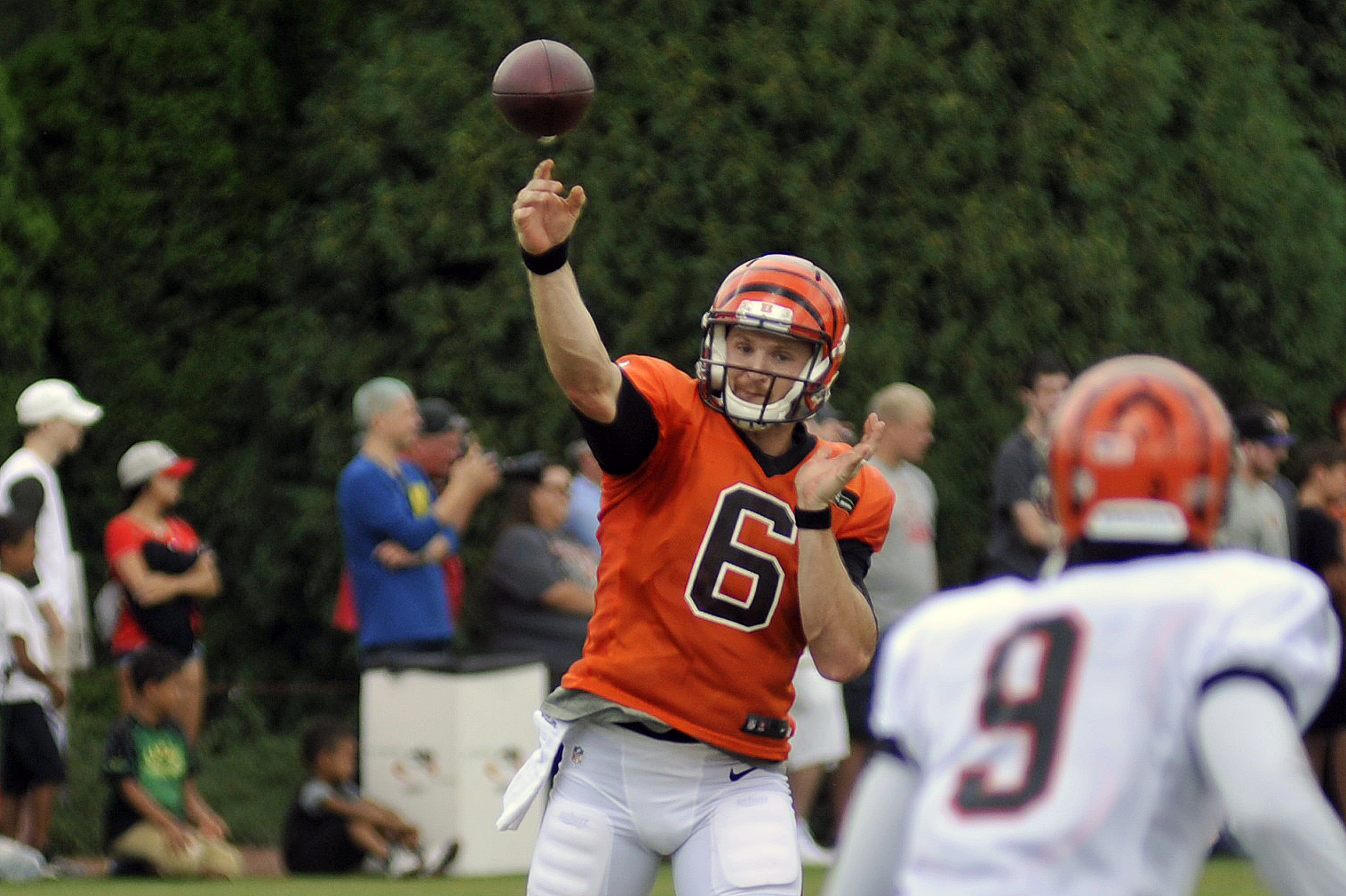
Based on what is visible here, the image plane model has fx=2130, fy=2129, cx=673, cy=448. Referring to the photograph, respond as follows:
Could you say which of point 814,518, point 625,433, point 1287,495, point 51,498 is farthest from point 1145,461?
point 1287,495

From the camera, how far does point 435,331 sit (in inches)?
430

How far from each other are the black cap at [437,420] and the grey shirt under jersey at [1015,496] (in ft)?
7.61

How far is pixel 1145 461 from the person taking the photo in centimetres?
255

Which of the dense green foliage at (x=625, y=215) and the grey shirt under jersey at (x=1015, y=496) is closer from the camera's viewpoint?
the grey shirt under jersey at (x=1015, y=496)

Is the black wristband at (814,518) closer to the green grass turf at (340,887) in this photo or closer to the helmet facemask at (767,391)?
the helmet facemask at (767,391)

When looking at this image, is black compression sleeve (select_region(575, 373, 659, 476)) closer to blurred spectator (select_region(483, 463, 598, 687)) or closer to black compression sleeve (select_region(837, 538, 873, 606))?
black compression sleeve (select_region(837, 538, 873, 606))

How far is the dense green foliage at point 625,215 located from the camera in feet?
34.9

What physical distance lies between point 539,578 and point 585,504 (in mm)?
654

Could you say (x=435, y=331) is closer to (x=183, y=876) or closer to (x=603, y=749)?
(x=183, y=876)

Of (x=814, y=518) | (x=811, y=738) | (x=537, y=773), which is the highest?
(x=814, y=518)

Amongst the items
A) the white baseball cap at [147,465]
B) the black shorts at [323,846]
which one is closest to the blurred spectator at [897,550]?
the black shorts at [323,846]

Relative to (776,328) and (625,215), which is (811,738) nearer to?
(625,215)

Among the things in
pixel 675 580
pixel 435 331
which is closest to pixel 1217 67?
pixel 435 331

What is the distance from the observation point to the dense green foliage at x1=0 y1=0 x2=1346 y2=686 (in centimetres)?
1062
